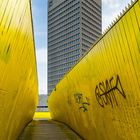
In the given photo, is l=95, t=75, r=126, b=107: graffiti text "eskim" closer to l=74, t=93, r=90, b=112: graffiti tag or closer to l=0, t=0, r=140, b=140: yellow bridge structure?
l=0, t=0, r=140, b=140: yellow bridge structure

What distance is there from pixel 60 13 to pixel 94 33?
36575 millimetres

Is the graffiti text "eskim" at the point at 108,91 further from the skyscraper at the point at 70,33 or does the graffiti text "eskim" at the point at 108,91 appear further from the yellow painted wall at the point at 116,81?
the skyscraper at the point at 70,33

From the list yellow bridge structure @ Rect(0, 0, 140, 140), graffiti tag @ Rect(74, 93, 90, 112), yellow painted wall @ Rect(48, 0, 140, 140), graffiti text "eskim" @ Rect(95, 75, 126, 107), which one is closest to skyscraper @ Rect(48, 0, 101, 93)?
graffiti tag @ Rect(74, 93, 90, 112)

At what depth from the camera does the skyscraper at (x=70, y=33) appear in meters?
170

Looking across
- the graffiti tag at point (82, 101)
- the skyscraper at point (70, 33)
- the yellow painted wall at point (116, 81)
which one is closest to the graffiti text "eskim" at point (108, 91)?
the yellow painted wall at point (116, 81)

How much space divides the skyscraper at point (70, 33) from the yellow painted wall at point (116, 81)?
153 metres

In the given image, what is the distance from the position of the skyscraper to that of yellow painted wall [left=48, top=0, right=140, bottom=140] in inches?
6037

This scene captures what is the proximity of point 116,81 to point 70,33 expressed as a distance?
179341 millimetres

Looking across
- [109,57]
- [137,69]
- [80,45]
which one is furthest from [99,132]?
[80,45]

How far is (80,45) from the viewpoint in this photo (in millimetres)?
167875

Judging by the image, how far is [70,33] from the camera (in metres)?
186

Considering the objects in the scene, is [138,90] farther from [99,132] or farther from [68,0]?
[68,0]

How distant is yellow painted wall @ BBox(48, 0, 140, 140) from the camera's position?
6012 millimetres

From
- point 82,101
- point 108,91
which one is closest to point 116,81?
point 108,91
